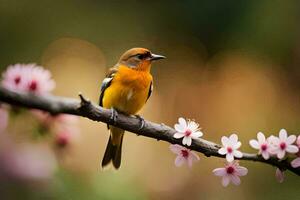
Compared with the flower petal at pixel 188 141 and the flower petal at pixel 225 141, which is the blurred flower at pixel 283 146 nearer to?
the flower petal at pixel 225 141

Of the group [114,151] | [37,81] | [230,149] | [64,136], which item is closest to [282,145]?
[230,149]

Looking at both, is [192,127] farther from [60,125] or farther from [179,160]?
[60,125]

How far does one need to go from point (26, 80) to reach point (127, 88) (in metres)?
0.75

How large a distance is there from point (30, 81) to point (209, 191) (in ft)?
9.00

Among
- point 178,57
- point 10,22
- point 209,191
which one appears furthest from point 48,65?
point 209,191

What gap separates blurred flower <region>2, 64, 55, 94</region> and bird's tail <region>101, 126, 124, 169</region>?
0.74 metres

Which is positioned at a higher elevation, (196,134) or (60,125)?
(60,125)

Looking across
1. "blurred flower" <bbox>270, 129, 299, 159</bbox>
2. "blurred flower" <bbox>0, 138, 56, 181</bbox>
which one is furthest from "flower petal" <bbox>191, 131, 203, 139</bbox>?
"blurred flower" <bbox>0, 138, 56, 181</bbox>

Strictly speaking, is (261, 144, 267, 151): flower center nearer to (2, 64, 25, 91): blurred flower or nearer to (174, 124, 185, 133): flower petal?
(174, 124, 185, 133): flower petal

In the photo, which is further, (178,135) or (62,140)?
(62,140)

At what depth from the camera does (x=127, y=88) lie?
271 centimetres

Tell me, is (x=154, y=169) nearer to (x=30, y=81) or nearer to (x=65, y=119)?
(x=65, y=119)

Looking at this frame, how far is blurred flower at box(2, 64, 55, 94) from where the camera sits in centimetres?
200

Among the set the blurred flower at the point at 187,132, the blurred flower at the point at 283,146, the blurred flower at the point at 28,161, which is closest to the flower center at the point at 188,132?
the blurred flower at the point at 187,132
